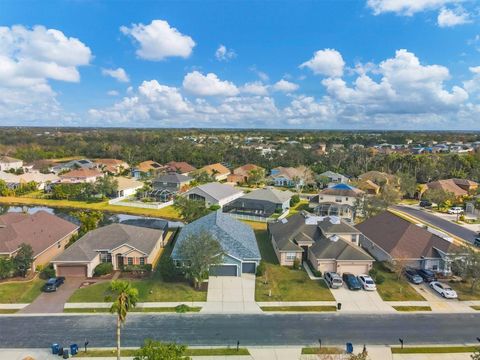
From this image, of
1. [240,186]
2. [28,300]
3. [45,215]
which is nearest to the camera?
[28,300]

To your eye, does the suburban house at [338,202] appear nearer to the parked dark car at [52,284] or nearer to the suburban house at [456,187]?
the suburban house at [456,187]

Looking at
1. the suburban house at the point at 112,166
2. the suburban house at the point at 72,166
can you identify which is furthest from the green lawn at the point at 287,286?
the suburban house at the point at 72,166

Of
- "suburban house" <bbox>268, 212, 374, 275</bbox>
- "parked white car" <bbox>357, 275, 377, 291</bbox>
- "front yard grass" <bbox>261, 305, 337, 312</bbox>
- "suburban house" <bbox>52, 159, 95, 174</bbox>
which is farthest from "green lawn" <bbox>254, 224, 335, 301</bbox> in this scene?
"suburban house" <bbox>52, 159, 95, 174</bbox>

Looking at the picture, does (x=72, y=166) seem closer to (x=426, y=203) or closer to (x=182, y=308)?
(x=182, y=308)

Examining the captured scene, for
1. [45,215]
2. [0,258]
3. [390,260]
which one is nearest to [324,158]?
[390,260]

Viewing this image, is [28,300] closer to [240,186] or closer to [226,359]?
[226,359]

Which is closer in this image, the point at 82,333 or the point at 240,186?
the point at 82,333

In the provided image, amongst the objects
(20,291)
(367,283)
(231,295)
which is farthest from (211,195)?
(367,283)
